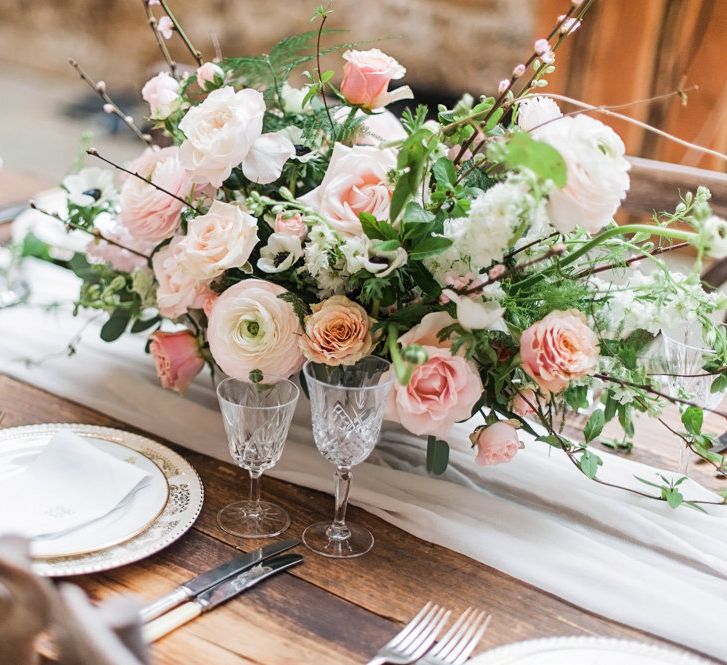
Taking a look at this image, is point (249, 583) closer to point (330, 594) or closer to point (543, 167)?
point (330, 594)

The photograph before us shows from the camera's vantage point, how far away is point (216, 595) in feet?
2.68

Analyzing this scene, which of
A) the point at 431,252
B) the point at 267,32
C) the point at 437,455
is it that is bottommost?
the point at 437,455

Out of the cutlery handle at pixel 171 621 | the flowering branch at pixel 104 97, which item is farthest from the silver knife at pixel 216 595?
the flowering branch at pixel 104 97

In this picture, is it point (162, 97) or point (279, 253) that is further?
point (162, 97)

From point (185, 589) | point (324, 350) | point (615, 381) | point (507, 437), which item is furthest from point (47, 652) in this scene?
point (615, 381)

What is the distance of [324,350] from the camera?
34.8 inches

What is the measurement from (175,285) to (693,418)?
60 centimetres

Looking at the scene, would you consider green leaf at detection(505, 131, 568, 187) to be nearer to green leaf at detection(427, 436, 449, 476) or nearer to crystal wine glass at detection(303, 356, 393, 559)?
crystal wine glass at detection(303, 356, 393, 559)

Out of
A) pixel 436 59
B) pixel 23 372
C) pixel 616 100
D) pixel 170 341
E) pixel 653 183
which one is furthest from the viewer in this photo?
pixel 436 59

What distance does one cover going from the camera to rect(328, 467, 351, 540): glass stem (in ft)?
3.05

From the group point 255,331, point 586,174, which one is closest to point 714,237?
point 586,174

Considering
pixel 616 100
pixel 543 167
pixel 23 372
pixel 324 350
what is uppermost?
pixel 616 100

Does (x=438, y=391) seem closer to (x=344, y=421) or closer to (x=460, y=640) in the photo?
(x=344, y=421)

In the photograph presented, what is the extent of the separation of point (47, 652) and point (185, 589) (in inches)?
5.0
